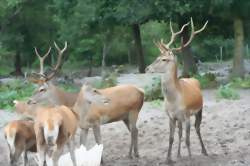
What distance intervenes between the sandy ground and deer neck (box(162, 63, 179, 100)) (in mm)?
1088

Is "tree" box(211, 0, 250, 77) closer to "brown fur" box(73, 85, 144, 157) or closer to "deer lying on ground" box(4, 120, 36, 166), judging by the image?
"brown fur" box(73, 85, 144, 157)

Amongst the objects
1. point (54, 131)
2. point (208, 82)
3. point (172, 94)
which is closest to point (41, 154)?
point (54, 131)

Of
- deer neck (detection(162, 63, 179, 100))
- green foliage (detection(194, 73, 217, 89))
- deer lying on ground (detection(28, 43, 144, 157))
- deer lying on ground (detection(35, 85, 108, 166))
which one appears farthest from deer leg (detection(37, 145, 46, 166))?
green foliage (detection(194, 73, 217, 89))

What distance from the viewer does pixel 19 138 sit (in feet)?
35.5

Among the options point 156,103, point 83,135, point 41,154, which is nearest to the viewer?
point 41,154

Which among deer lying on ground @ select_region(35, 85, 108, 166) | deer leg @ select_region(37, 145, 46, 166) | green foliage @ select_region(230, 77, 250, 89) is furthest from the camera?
green foliage @ select_region(230, 77, 250, 89)

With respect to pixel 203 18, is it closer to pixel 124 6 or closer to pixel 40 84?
pixel 124 6

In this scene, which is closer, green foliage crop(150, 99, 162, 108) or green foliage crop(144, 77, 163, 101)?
green foliage crop(150, 99, 162, 108)

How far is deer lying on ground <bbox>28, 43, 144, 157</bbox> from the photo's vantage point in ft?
38.0

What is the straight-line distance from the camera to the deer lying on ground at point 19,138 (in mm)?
10688

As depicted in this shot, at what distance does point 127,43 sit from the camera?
162 ft

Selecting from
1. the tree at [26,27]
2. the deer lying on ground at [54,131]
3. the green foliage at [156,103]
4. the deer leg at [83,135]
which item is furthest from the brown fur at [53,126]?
the tree at [26,27]

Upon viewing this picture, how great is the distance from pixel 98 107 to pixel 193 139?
2717 mm

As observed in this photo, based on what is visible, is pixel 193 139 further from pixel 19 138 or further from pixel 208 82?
pixel 208 82
